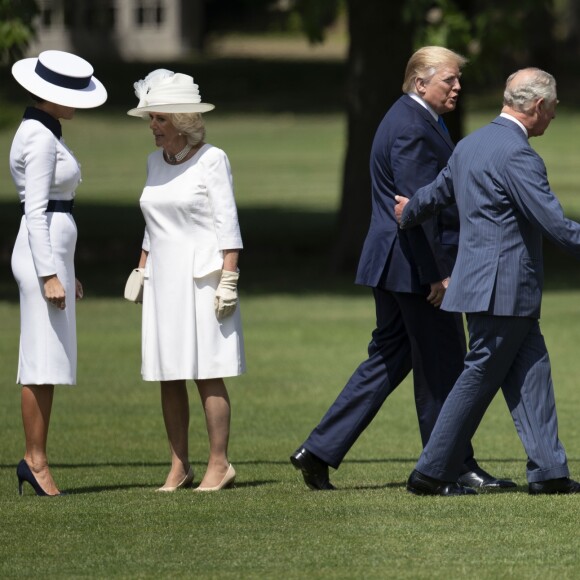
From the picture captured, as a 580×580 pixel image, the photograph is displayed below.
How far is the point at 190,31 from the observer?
7162cm

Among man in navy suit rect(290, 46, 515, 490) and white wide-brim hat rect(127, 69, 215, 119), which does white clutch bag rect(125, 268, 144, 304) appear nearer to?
white wide-brim hat rect(127, 69, 215, 119)

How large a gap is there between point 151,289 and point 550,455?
206cm

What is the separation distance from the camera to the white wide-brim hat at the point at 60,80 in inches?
301

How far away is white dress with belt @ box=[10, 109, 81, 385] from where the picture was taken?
7555 millimetres

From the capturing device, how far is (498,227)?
23.2 ft

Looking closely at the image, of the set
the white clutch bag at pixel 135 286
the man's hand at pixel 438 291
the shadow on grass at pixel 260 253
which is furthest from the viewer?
Answer: the shadow on grass at pixel 260 253

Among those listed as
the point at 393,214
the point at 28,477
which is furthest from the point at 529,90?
the point at 28,477

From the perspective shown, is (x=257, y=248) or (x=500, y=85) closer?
(x=257, y=248)

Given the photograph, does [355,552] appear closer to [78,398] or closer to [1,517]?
[1,517]

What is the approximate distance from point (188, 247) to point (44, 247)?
26.8 inches

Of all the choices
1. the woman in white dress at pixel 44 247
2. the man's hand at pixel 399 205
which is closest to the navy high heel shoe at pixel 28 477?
the woman in white dress at pixel 44 247

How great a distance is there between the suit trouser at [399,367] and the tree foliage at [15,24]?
10.9 meters

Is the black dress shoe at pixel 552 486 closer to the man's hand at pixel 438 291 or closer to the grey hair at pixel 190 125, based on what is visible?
the man's hand at pixel 438 291

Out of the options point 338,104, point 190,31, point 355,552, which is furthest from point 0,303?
point 190,31
